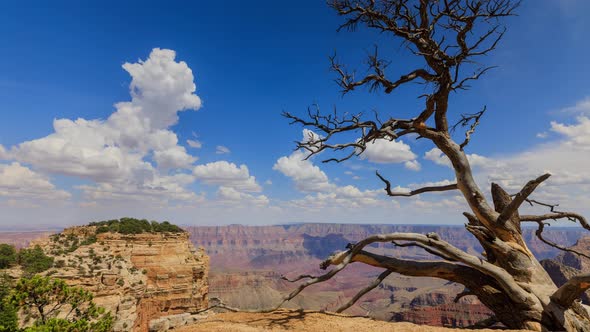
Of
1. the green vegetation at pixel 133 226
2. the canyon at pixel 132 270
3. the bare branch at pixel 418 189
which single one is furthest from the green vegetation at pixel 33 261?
the bare branch at pixel 418 189

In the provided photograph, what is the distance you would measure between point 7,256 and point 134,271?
1380 centimetres

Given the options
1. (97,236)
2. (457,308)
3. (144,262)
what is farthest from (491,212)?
(457,308)

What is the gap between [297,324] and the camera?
7.46 m

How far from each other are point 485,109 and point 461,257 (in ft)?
15.8

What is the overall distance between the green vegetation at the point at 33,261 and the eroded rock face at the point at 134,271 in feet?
2.91

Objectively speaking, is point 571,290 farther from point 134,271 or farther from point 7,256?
point 134,271

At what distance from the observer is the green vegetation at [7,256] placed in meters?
31.0

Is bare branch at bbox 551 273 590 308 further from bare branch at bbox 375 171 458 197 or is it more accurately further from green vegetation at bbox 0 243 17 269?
green vegetation at bbox 0 243 17 269

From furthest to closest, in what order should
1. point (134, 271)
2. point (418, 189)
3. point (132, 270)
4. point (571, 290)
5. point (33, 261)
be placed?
point (134, 271)
point (132, 270)
point (33, 261)
point (418, 189)
point (571, 290)

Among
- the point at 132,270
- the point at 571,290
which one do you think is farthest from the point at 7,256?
the point at 571,290

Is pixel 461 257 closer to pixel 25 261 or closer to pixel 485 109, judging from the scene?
pixel 485 109

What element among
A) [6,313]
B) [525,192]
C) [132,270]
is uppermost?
[525,192]

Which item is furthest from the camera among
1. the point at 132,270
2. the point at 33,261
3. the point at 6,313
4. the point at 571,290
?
the point at 132,270

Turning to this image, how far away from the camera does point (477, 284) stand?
8.54 meters
